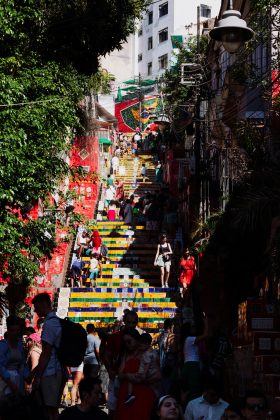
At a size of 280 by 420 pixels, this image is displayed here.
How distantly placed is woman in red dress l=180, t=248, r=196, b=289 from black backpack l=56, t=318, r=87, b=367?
14.5 m

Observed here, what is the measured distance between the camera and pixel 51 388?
9312 millimetres

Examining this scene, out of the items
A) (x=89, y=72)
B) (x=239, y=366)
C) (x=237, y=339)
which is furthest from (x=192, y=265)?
(x=239, y=366)

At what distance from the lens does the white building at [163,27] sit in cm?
8200

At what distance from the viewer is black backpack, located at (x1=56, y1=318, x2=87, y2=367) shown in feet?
30.3

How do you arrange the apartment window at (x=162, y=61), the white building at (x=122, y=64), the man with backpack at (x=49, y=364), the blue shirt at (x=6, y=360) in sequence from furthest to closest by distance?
the apartment window at (x=162, y=61)
the white building at (x=122, y=64)
the blue shirt at (x=6, y=360)
the man with backpack at (x=49, y=364)

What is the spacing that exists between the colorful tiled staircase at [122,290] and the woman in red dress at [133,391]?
1424 centimetres

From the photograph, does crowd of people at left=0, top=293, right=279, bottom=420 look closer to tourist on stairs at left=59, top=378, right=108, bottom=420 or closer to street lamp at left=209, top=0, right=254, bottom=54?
tourist on stairs at left=59, top=378, right=108, bottom=420

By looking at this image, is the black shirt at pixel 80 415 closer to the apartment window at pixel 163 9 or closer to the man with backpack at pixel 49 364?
the man with backpack at pixel 49 364

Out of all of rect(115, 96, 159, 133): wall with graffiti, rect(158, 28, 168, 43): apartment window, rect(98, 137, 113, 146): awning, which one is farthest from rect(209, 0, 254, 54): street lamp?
rect(158, 28, 168, 43): apartment window

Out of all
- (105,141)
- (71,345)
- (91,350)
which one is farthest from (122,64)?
(71,345)

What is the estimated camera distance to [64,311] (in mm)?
25531

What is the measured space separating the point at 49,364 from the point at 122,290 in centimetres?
1733

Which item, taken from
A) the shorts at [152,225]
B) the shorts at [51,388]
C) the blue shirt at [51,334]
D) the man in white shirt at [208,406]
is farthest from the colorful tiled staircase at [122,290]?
the blue shirt at [51,334]

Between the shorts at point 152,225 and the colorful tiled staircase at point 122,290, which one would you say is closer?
the colorful tiled staircase at point 122,290
